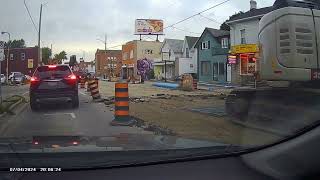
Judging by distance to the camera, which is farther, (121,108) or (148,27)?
(148,27)

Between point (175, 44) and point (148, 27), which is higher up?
point (148, 27)

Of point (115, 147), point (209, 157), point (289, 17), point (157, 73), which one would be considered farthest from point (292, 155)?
point (157, 73)

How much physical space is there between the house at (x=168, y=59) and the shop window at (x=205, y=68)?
12.9 m

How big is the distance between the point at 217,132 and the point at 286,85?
181 cm

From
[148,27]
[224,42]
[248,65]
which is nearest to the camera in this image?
[248,65]

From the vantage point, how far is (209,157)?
4.00 metres

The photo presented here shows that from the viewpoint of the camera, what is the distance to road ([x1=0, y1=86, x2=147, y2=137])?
1224 centimetres

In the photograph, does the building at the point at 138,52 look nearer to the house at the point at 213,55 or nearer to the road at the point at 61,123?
the house at the point at 213,55

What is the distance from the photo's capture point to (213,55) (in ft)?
198

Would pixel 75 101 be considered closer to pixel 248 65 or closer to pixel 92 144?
pixel 248 65

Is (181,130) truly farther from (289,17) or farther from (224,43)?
(224,43)

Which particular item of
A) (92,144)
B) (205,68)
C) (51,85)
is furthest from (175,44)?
(92,144)

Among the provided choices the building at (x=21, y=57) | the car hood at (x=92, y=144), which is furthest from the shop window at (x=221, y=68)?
the car hood at (x=92, y=144)

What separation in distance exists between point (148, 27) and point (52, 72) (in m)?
83.9
